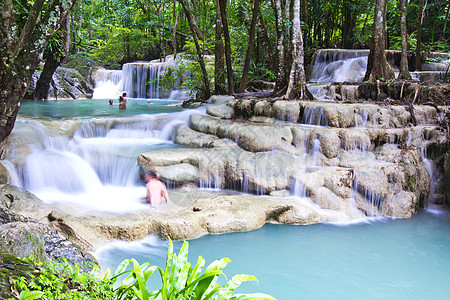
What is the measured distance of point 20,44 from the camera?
5.45m

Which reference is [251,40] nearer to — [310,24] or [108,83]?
[310,24]

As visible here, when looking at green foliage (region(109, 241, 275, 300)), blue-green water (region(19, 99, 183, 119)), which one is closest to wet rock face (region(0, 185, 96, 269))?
green foliage (region(109, 241, 275, 300))

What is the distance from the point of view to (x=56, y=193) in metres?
6.25

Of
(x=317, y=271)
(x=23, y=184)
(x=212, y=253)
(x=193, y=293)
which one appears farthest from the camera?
(x=23, y=184)

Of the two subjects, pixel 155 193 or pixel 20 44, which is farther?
pixel 155 193

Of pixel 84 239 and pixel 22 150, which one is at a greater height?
pixel 22 150

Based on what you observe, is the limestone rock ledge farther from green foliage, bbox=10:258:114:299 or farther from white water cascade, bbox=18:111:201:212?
green foliage, bbox=10:258:114:299

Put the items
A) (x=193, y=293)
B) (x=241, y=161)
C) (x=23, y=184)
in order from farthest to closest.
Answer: (x=241, y=161)
(x=23, y=184)
(x=193, y=293)

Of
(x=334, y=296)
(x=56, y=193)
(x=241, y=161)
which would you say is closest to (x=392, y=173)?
(x=241, y=161)

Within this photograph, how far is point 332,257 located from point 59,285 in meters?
3.64

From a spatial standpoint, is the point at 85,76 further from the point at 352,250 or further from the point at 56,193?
the point at 352,250

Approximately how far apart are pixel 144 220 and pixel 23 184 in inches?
112

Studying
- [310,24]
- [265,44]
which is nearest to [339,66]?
[265,44]

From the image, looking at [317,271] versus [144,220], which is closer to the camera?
[317,271]
